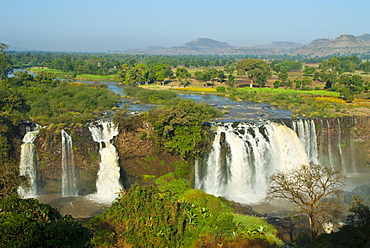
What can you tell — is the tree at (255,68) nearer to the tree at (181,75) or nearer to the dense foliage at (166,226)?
the tree at (181,75)

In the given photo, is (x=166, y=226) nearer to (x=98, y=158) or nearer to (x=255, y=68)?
(x=98, y=158)

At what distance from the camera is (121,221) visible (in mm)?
13891

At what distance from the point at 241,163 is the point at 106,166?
9.21 metres

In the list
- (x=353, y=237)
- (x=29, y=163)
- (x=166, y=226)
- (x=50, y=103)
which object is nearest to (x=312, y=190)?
(x=353, y=237)

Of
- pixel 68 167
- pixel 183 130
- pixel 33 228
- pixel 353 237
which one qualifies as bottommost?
pixel 68 167

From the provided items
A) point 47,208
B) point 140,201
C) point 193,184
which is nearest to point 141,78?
point 193,184

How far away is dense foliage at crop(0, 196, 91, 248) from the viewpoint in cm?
727

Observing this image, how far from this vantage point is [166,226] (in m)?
13.3

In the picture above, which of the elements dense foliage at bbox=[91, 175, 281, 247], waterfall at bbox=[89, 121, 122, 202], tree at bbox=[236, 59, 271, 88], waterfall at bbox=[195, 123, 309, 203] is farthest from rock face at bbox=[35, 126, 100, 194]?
tree at bbox=[236, 59, 271, 88]

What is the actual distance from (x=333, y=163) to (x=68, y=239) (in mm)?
25826

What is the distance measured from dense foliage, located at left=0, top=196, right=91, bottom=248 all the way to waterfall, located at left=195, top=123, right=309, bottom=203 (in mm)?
16371

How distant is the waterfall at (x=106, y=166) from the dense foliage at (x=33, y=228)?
1483 centimetres

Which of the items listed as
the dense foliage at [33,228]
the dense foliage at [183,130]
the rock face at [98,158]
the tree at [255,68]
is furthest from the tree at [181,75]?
the dense foliage at [33,228]

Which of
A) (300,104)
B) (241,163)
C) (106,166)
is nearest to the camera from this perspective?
(106,166)
